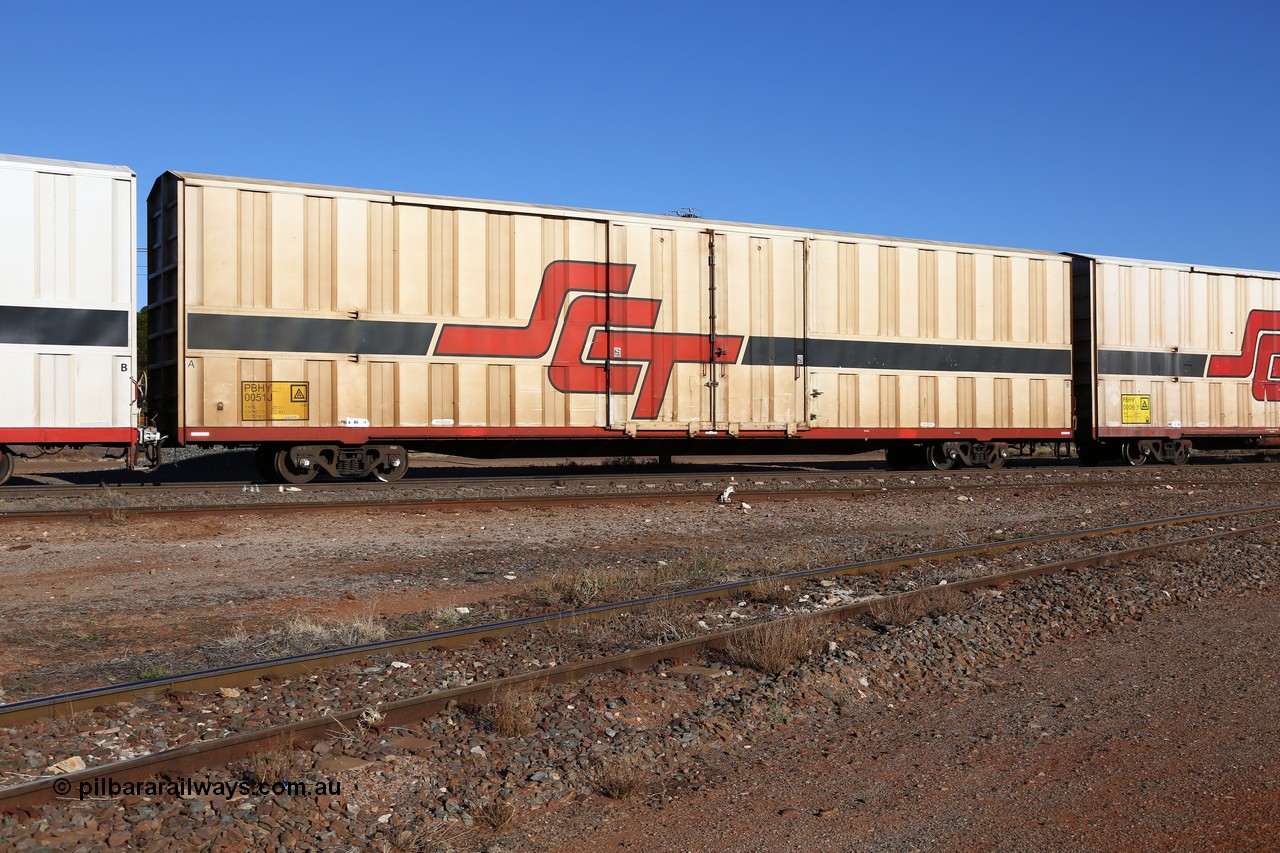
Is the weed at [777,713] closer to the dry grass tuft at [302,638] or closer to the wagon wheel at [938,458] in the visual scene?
the dry grass tuft at [302,638]

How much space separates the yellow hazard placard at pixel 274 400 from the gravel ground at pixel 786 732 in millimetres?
4558

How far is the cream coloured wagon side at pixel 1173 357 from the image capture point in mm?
20469

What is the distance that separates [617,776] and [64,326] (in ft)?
39.4

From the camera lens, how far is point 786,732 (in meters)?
5.25

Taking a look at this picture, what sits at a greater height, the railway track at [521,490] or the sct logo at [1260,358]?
the sct logo at [1260,358]

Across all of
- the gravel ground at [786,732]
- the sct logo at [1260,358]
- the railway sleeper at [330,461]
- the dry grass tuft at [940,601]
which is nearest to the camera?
the gravel ground at [786,732]

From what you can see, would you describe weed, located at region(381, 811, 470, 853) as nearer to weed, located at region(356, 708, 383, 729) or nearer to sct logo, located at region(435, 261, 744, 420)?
weed, located at region(356, 708, 383, 729)

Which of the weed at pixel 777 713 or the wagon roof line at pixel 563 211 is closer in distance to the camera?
the weed at pixel 777 713

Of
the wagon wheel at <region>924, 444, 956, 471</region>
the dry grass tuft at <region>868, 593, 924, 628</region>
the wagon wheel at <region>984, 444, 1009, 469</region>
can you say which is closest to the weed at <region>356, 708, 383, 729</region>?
the dry grass tuft at <region>868, 593, 924, 628</region>

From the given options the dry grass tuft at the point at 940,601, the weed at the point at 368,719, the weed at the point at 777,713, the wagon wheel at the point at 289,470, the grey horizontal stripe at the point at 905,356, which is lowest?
the weed at the point at 777,713

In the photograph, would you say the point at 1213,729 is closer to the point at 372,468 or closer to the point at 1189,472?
the point at 372,468

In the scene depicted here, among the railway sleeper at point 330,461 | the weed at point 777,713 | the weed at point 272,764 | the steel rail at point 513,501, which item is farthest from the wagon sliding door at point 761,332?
the weed at point 272,764

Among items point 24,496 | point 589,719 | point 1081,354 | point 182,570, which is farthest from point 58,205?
point 1081,354

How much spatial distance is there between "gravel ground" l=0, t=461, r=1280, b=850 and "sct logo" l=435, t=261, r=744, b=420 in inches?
247
